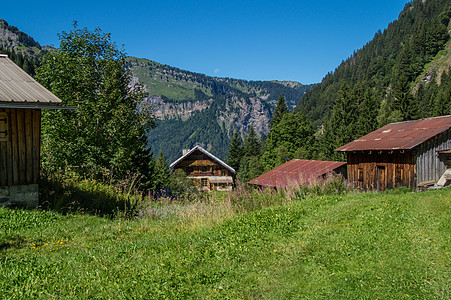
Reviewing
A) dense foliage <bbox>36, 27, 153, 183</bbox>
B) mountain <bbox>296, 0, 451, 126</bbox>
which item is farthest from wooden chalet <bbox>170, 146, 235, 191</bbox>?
mountain <bbox>296, 0, 451, 126</bbox>

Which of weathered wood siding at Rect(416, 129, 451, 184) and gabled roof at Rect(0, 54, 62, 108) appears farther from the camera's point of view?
weathered wood siding at Rect(416, 129, 451, 184)

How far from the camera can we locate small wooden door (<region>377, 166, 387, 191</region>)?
25.4 m

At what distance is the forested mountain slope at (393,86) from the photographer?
63969 millimetres

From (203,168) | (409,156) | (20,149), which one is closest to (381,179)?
(409,156)

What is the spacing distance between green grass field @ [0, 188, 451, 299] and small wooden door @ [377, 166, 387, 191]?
17152mm

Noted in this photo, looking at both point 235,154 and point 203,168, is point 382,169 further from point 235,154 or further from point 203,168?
point 235,154

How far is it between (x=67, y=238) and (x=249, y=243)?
4.34 meters

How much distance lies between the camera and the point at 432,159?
23.6 metres

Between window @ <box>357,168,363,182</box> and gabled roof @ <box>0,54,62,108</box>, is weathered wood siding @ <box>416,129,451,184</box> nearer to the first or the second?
window @ <box>357,168,363,182</box>

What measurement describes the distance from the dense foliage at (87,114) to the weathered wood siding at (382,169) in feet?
51.9

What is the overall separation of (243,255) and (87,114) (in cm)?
1518

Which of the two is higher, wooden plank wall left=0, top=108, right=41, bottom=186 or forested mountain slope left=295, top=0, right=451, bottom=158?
forested mountain slope left=295, top=0, right=451, bottom=158

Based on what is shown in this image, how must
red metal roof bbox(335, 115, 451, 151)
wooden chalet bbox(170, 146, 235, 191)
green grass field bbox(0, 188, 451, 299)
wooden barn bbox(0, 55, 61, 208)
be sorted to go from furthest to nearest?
wooden chalet bbox(170, 146, 235, 191) → red metal roof bbox(335, 115, 451, 151) → wooden barn bbox(0, 55, 61, 208) → green grass field bbox(0, 188, 451, 299)

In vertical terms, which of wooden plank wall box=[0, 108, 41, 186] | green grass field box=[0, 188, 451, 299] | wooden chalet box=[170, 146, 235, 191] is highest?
wooden plank wall box=[0, 108, 41, 186]
